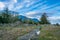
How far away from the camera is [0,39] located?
28.9 feet

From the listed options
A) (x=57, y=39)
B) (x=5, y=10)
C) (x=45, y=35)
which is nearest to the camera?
(x=57, y=39)

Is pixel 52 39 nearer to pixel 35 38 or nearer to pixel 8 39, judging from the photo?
pixel 35 38

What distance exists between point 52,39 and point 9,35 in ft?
7.96

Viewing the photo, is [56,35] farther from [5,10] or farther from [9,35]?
[5,10]

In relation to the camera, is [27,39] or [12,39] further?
[12,39]

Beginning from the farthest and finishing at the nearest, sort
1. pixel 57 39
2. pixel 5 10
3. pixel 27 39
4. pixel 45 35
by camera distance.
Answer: pixel 5 10
pixel 45 35
pixel 57 39
pixel 27 39

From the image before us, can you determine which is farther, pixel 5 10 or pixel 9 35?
pixel 5 10

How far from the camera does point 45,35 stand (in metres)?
9.23

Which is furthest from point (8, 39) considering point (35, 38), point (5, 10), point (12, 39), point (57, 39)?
point (5, 10)

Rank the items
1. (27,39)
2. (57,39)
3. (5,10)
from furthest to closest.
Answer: (5,10) < (57,39) < (27,39)

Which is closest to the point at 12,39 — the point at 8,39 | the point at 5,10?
the point at 8,39

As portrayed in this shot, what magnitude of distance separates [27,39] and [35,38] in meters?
0.52

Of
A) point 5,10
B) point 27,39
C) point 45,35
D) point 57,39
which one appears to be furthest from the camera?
point 5,10

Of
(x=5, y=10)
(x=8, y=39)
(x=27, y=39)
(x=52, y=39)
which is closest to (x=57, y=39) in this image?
(x=52, y=39)
